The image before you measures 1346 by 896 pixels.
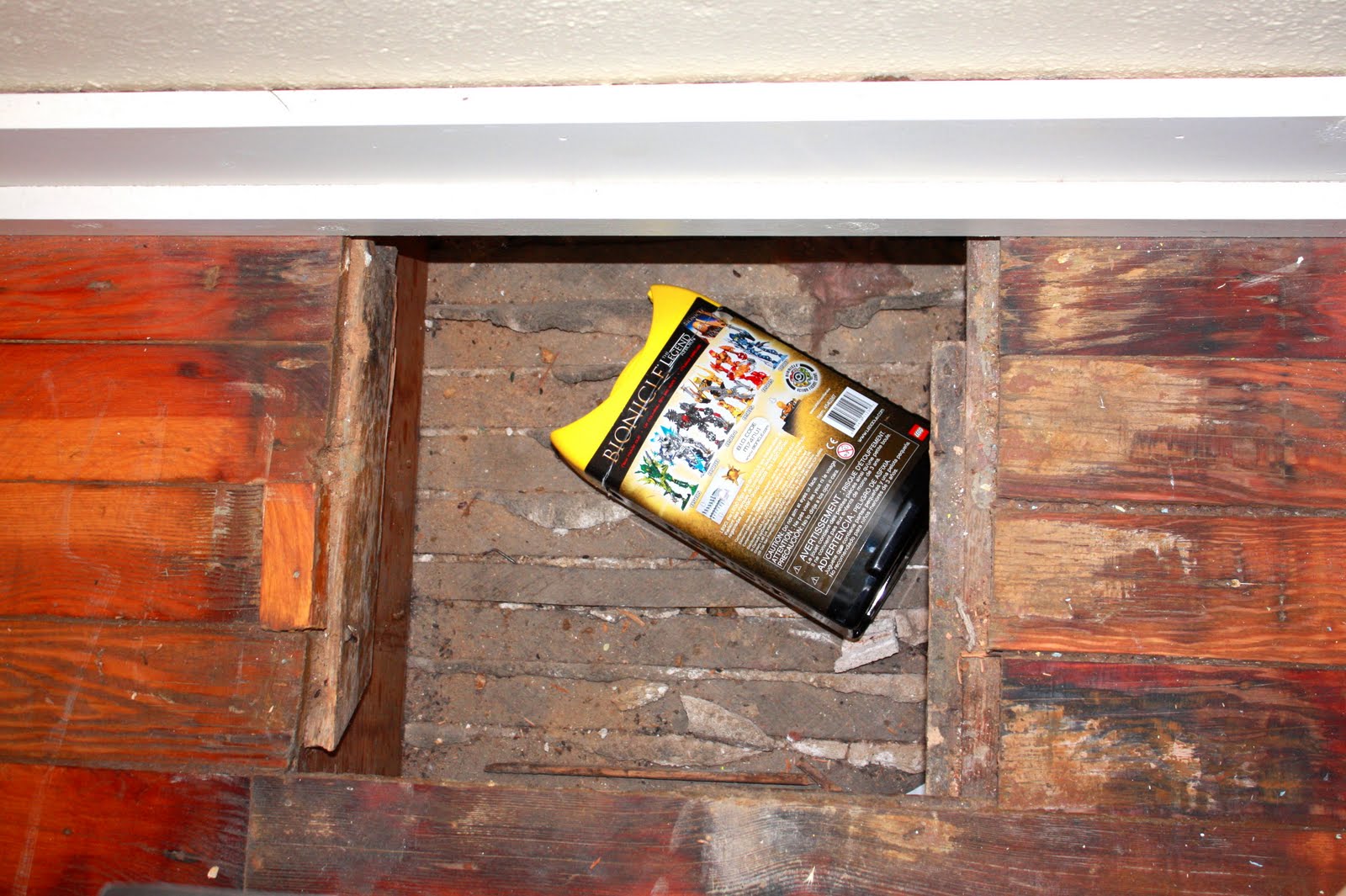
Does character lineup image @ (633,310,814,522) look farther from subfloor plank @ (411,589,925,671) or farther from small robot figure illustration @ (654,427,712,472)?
subfloor plank @ (411,589,925,671)

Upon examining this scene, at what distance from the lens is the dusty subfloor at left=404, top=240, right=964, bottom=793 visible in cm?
140

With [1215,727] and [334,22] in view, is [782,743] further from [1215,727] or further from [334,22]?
[334,22]

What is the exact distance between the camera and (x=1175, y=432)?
101cm

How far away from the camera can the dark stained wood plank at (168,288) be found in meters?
1.13

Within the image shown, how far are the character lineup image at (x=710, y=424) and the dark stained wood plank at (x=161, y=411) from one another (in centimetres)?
44

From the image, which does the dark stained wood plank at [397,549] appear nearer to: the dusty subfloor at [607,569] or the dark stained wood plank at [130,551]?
the dusty subfloor at [607,569]

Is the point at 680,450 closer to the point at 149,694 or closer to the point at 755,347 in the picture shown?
the point at 755,347

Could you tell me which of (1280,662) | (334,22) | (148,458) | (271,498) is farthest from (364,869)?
(1280,662)

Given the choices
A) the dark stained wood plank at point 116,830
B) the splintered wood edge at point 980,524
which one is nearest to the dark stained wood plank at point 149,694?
the dark stained wood plank at point 116,830

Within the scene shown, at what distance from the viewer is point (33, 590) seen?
3.67 ft

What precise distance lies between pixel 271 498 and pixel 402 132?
1.54ft

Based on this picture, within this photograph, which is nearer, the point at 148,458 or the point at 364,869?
the point at 364,869

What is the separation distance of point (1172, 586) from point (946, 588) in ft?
0.79

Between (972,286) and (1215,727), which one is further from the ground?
(972,286)
